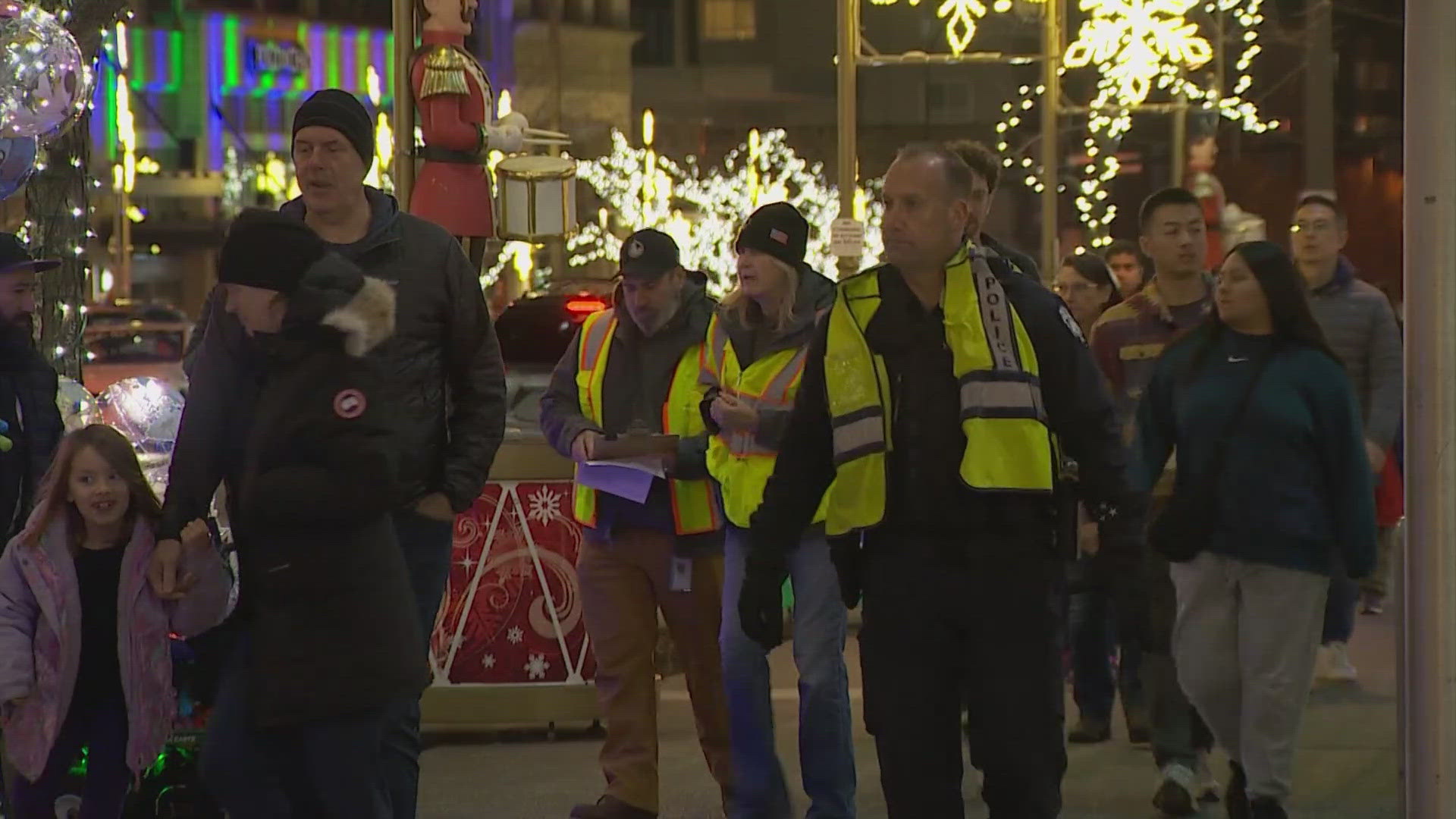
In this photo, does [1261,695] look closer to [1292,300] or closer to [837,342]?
[1292,300]

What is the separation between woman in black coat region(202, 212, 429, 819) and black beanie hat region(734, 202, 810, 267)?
1862 mm

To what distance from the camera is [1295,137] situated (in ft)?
151

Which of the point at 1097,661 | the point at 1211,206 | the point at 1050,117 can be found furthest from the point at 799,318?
the point at 1050,117

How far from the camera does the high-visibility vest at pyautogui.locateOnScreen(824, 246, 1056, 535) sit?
5.06 meters

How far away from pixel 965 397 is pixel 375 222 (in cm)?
163

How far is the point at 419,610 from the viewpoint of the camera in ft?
18.5

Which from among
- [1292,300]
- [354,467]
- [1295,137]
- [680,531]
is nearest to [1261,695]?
[1292,300]

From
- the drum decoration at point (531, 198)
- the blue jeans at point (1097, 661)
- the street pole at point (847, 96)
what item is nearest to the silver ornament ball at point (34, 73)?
the drum decoration at point (531, 198)

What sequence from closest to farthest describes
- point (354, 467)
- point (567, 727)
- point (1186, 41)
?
1. point (354, 467)
2. point (567, 727)
3. point (1186, 41)

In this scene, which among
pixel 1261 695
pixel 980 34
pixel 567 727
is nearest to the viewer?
pixel 1261 695

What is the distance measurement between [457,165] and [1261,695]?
3619mm

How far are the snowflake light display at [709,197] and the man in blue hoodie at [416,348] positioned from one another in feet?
121

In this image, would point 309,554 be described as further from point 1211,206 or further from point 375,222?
point 1211,206

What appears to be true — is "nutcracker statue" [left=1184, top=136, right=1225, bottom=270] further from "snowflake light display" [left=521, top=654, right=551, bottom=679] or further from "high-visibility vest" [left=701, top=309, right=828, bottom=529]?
"high-visibility vest" [left=701, top=309, right=828, bottom=529]
